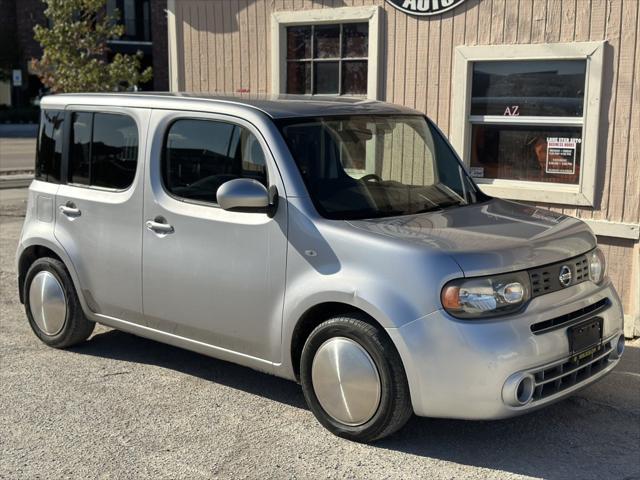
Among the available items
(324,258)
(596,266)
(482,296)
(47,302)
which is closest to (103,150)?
(47,302)

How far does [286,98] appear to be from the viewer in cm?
538

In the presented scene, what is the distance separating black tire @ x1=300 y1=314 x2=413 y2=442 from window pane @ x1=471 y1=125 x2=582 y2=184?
12.1 feet

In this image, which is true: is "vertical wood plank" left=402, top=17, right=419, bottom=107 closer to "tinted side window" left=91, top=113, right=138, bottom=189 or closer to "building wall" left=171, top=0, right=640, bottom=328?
"building wall" left=171, top=0, right=640, bottom=328

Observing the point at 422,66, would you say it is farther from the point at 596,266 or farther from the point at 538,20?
the point at 596,266

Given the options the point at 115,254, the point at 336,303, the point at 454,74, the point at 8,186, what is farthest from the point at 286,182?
the point at 8,186

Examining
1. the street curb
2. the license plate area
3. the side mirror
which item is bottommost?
the street curb

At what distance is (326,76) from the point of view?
8.64 m

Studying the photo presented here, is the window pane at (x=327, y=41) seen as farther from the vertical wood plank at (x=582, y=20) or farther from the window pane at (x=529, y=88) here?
the vertical wood plank at (x=582, y=20)

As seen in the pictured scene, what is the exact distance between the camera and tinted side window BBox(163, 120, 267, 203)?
15.5 ft

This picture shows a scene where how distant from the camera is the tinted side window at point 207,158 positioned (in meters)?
4.72

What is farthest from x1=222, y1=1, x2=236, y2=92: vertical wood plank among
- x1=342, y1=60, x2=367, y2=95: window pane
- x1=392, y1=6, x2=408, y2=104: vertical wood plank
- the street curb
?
the street curb

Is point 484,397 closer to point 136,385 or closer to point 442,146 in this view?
point 442,146

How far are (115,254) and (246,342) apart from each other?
1.22m

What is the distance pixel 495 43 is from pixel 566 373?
4.00 m
